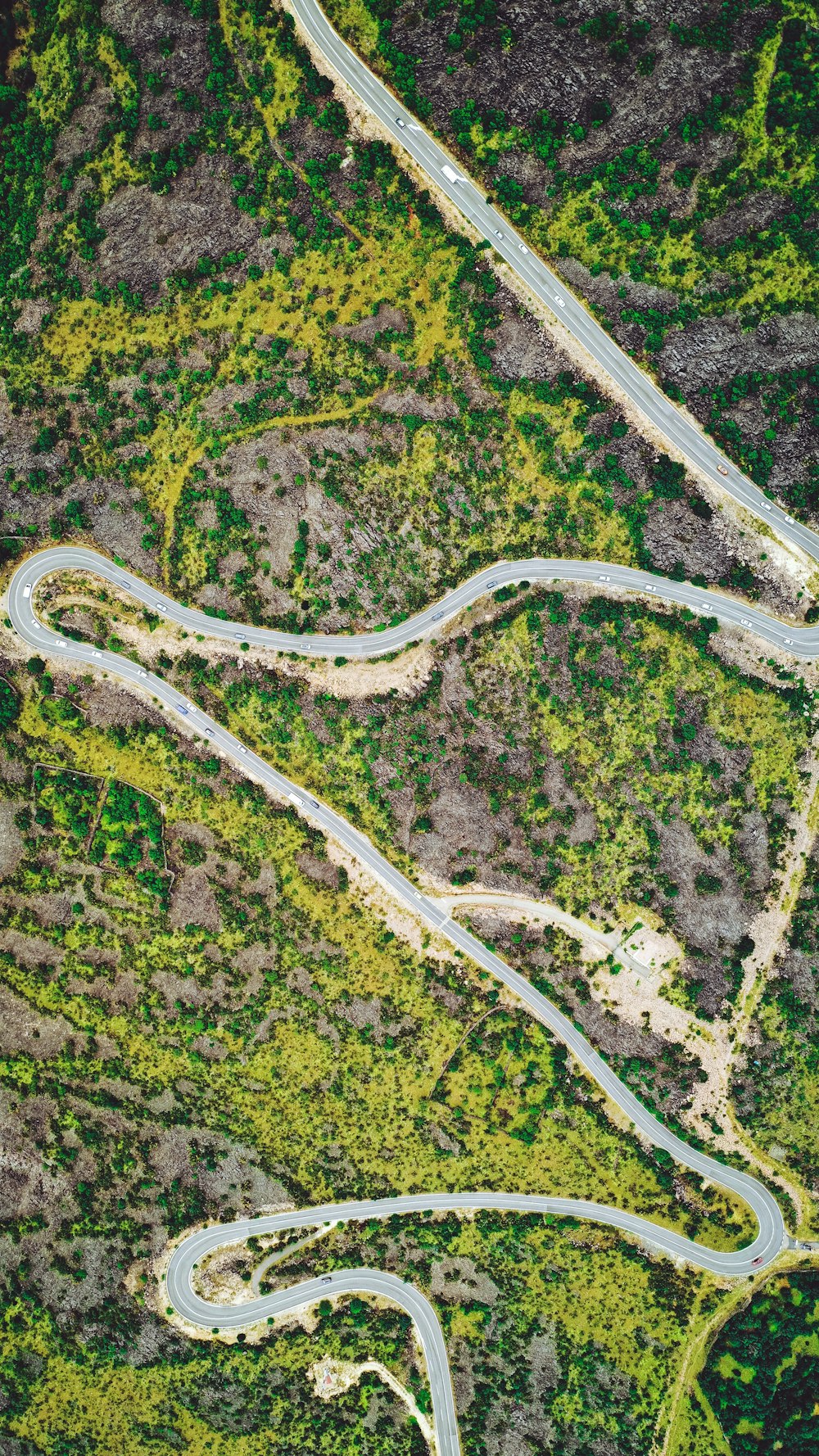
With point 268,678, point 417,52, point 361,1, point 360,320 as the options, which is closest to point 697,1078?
point 268,678

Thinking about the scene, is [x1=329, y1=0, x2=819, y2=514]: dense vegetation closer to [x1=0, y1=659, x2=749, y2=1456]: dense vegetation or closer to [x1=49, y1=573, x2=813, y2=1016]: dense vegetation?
[x1=49, y1=573, x2=813, y2=1016]: dense vegetation

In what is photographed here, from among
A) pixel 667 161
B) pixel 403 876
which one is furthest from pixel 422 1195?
pixel 667 161

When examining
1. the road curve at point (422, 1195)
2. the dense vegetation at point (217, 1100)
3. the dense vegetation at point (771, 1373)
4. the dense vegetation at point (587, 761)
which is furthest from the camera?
the dense vegetation at point (217, 1100)

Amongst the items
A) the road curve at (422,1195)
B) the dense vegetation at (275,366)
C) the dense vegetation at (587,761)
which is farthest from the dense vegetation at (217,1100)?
the dense vegetation at (275,366)

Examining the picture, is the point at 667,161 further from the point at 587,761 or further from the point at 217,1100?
the point at 217,1100

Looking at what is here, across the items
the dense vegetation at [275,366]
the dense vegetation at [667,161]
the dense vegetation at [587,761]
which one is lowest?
the dense vegetation at [587,761]

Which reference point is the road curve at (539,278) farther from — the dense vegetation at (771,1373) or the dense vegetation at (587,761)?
the dense vegetation at (771,1373)
